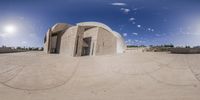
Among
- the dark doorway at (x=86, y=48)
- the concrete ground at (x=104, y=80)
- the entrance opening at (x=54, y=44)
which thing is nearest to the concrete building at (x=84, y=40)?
the dark doorway at (x=86, y=48)

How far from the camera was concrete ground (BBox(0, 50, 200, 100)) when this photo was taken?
7.08m

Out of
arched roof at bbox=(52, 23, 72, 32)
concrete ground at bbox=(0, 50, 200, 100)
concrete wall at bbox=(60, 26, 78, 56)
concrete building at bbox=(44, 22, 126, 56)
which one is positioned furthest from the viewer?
arched roof at bbox=(52, 23, 72, 32)

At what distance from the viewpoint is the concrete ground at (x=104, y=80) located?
708 centimetres

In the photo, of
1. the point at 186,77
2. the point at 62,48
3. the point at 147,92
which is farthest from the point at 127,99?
the point at 62,48

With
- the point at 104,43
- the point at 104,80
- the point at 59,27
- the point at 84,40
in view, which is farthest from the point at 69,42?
the point at 104,80

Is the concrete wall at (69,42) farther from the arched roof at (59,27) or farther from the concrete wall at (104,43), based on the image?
the concrete wall at (104,43)

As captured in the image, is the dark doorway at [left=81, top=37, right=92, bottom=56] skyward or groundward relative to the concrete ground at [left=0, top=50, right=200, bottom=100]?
skyward

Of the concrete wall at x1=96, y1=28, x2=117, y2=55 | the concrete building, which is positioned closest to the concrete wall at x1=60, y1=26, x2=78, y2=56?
the concrete building

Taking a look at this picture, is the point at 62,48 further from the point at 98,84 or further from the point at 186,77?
the point at 186,77

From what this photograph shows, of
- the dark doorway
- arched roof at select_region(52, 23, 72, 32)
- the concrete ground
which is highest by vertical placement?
arched roof at select_region(52, 23, 72, 32)

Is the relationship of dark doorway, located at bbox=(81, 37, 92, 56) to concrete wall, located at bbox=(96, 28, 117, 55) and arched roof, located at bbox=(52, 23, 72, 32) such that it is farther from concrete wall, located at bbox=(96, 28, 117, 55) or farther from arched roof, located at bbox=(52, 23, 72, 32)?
arched roof, located at bbox=(52, 23, 72, 32)

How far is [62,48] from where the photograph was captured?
19.2 m

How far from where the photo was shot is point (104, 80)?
879cm

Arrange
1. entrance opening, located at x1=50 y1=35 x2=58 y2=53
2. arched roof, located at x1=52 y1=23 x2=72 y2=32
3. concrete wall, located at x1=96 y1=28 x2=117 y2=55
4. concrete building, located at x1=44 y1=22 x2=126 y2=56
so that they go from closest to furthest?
concrete building, located at x1=44 y1=22 x2=126 y2=56
concrete wall, located at x1=96 y1=28 x2=117 y2=55
arched roof, located at x1=52 y1=23 x2=72 y2=32
entrance opening, located at x1=50 y1=35 x2=58 y2=53
